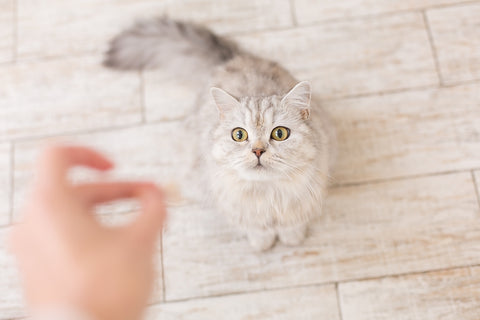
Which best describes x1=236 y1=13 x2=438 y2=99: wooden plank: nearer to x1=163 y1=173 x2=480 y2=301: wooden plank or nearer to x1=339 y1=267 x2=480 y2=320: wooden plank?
x1=163 y1=173 x2=480 y2=301: wooden plank

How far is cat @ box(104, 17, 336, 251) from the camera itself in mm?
1202

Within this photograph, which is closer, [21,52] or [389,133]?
[389,133]

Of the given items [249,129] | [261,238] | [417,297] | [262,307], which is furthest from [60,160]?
[417,297]

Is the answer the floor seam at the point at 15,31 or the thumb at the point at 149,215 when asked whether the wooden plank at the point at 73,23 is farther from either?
the thumb at the point at 149,215

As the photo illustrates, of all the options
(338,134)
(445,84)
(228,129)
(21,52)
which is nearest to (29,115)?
(21,52)

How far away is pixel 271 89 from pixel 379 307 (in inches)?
34.3

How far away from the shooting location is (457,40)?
1.84 m

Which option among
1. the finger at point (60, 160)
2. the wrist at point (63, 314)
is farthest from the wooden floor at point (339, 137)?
the wrist at point (63, 314)

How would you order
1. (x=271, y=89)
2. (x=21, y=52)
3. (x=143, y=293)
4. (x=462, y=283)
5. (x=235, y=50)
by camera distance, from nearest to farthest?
(x=143, y=293)
(x=271, y=89)
(x=462, y=283)
(x=235, y=50)
(x=21, y=52)

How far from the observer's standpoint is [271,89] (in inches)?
56.9

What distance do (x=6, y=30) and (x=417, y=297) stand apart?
2.07 metres

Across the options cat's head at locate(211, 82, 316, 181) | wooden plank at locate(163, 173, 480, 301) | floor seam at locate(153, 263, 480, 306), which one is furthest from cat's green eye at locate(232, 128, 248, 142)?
floor seam at locate(153, 263, 480, 306)

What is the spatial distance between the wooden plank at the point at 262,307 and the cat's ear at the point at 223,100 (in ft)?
2.37

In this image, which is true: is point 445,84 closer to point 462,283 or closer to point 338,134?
point 338,134
